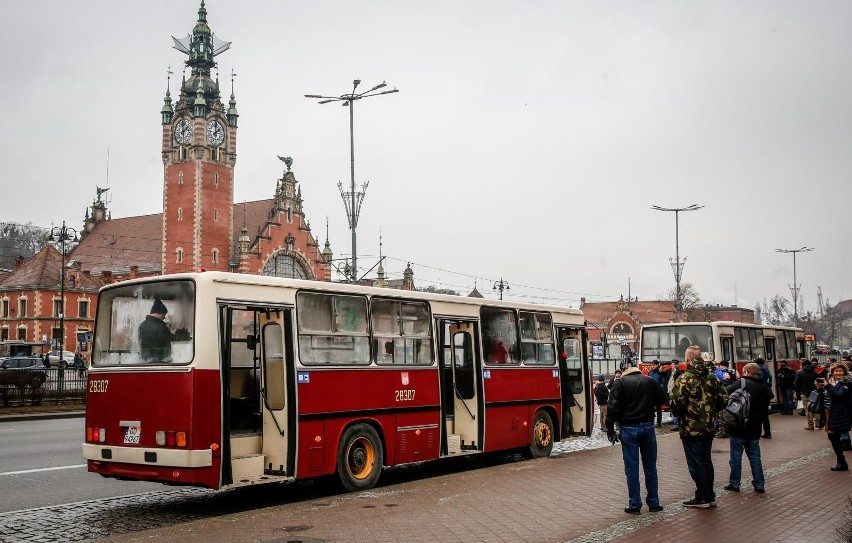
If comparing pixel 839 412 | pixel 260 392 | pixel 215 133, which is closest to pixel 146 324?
pixel 260 392

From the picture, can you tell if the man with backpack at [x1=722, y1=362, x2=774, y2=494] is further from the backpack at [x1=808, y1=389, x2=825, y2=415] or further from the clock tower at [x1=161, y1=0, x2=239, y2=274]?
the clock tower at [x1=161, y1=0, x2=239, y2=274]

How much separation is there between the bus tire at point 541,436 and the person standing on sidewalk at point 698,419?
6013 millimetres

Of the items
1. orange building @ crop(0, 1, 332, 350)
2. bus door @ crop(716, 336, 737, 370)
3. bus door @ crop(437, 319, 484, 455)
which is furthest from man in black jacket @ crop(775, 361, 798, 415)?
orange building @ crop(0, 1, 332, 350)

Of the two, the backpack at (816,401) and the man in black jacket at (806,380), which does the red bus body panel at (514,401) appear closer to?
the backpack at (816,401)

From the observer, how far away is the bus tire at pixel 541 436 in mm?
16516

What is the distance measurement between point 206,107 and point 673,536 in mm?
88400

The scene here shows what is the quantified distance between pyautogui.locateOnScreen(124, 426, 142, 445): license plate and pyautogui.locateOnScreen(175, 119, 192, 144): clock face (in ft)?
274

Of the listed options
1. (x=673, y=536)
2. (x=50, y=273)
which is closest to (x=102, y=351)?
(x=673, y=536)

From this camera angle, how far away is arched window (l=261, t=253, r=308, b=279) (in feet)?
303

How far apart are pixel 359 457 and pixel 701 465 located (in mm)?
4689

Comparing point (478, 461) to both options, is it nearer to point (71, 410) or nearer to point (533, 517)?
point (533, 517)

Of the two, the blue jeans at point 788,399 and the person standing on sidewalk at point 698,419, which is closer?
the person standing on sidewalk at point 698,419

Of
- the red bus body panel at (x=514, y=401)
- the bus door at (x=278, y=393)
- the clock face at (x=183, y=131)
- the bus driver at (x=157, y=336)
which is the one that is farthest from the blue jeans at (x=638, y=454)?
the clock face at (x=183, y=131)

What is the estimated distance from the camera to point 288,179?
323 feet
